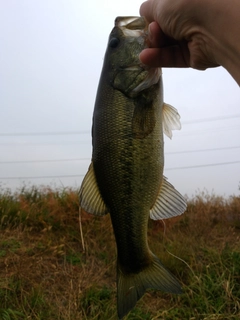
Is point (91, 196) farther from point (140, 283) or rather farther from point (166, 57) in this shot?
point (166, 57)

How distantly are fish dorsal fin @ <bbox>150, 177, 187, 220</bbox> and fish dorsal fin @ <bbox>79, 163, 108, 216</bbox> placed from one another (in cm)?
27

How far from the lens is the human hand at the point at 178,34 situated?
1716 millimetres

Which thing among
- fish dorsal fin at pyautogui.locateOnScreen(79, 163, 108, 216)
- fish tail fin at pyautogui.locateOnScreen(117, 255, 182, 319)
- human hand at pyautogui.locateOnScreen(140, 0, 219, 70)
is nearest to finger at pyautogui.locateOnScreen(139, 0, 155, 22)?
human hand at pyautogui.locateOnScreen(140, 0, 219, 70)

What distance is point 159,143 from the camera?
1.95m

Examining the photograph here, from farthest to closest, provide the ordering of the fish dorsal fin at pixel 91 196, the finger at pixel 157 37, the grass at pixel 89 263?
the grass at pixel 89 263, the fish dorsal fin at pixel 91 196, the finger at pixel 157 37

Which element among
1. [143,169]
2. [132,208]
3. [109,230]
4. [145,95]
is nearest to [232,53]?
[145,95]

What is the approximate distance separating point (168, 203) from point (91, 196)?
1.33 feet

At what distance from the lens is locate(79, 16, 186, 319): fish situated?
6.31 feet

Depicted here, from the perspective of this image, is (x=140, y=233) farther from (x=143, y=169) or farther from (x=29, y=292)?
(x=29, y=292)

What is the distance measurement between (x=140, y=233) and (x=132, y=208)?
176 mm

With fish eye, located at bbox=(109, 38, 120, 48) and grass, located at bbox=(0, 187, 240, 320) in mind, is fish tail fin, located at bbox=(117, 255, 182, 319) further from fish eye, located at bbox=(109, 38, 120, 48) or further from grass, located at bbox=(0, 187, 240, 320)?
grass, located at bbox=(0, 187, 240, 320)

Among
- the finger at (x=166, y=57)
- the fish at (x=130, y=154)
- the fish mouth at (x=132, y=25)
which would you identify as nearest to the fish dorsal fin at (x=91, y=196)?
the fish at (x=130, y=154)

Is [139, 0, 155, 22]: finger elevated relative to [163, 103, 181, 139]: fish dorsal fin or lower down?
elevated

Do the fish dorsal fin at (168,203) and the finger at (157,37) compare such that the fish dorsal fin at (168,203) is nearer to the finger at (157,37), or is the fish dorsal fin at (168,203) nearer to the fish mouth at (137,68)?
the fish mouth at (137,68)
